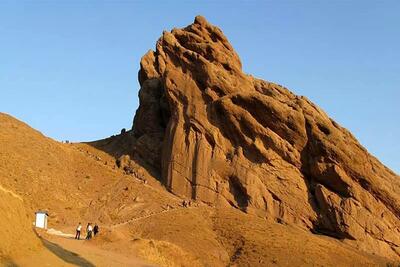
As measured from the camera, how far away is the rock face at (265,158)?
2160 inches

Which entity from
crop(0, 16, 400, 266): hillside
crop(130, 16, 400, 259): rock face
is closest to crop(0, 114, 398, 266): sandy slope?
crop(0, 16, 400, 266): hillside

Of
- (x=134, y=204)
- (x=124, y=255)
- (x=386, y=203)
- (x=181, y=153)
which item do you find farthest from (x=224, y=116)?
(x=124, y=255)

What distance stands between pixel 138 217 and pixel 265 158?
40.4 feet

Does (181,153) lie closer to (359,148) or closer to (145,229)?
(145,229)

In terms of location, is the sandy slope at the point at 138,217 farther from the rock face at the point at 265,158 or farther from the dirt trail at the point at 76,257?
the rock face at the point at 265,158

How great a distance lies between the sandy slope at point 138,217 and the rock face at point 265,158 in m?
2.08

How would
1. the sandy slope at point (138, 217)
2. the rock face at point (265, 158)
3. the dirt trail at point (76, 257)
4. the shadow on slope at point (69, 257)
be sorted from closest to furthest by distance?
the dirt trail at point (76, 257), the shadow on slope at point (69, 257), the sandy slope at point (138, 217), the rock face at point (265, 158)

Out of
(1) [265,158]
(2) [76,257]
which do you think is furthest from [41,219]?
(1) [265,158]

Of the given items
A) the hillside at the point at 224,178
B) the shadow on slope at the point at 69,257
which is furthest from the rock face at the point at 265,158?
the shadow on slope at the point at 69,257

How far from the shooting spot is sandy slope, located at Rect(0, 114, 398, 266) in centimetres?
4681

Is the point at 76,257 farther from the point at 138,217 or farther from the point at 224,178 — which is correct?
the point at 224,178

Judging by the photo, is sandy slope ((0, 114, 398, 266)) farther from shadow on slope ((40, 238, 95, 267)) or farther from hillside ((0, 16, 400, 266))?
shadow on slope ((40, 238, 95, 267))

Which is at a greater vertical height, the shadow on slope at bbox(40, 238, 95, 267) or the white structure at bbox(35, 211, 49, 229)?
the white structure at bbox(35, 211, 49, 229)

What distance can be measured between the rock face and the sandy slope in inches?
81.9
